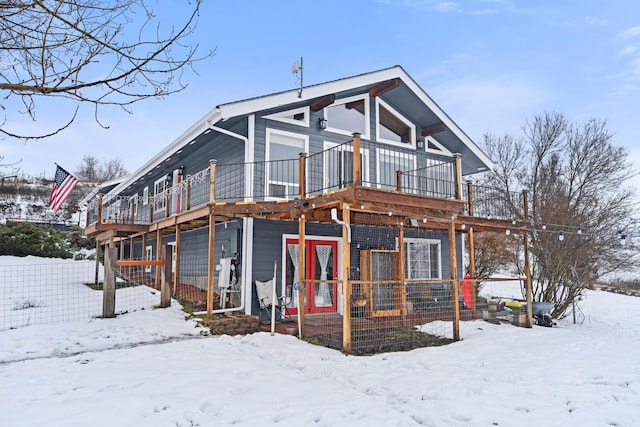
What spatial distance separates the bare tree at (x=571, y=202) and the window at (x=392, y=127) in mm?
4494

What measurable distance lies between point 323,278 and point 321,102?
14.9 ft

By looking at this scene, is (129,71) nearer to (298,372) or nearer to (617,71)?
(298,372)

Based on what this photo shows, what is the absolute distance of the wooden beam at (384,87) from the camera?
11.8 m

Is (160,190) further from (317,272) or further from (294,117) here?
(317,272)

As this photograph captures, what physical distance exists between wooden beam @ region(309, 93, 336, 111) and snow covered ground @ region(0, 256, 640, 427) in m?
5.94

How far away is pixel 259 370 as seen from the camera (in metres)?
5.68

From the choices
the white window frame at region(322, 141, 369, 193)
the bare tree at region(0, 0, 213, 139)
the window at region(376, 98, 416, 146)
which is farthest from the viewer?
the window at region(376, 98, 416, 146)

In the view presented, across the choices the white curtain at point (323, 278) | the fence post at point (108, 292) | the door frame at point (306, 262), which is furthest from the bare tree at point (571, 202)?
the fence post at point (108, 292)

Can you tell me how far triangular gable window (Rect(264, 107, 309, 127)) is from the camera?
10326 mm

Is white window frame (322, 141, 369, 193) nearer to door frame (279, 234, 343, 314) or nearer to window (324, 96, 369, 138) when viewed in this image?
window (324, 96, 369, 138)

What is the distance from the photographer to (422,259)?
1318cm

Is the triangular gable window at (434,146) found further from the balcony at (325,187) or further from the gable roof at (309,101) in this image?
the gable roof at (309,101)

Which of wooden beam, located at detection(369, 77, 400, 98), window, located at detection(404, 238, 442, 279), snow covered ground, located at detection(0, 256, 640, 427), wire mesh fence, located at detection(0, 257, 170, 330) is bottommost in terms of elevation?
snow covered ground, located at detection(0, 256, 640, 427)

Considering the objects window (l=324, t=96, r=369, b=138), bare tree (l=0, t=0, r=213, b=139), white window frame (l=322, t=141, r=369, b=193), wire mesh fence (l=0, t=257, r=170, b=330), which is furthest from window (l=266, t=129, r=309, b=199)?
bare tree (l=0, t=0, r=213, b=139)
